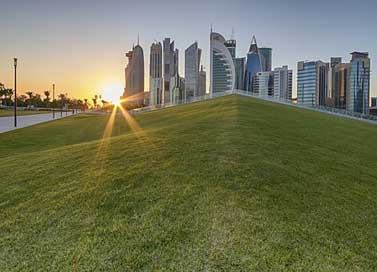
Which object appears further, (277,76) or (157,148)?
(277,76)

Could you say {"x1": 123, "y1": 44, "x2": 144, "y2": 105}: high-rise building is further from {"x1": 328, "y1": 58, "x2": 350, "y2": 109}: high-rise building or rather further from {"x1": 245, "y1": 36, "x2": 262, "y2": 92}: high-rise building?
{"x1": 328, "y1": 58, "x2": 350, "y2": 109}: high-rise building

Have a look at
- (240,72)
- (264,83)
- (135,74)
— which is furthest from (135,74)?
(264,83)

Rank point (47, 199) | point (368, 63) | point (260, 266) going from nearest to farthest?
point (260, 266) < point (47, 199) < point (368, 63)

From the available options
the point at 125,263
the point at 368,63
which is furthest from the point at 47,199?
the point at 368,63

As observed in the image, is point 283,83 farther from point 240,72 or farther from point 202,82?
point 202,82

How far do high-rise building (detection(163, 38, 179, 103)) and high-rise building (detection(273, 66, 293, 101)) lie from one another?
3569cm

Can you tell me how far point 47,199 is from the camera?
5742 mm

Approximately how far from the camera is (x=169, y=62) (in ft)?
428

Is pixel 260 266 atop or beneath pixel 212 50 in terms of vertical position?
beneath

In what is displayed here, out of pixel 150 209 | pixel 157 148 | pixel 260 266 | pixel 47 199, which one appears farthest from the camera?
pixel 157 148

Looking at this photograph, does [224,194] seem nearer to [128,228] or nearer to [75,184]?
[128,228]

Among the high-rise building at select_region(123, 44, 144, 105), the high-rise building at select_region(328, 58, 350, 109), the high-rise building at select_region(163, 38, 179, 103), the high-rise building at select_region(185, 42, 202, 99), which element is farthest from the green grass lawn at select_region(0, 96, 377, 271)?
the high-rise building at select_region(123, 44, 144, 105)

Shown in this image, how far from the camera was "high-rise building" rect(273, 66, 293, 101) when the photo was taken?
290 ft

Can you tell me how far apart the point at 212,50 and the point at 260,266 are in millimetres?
86959
